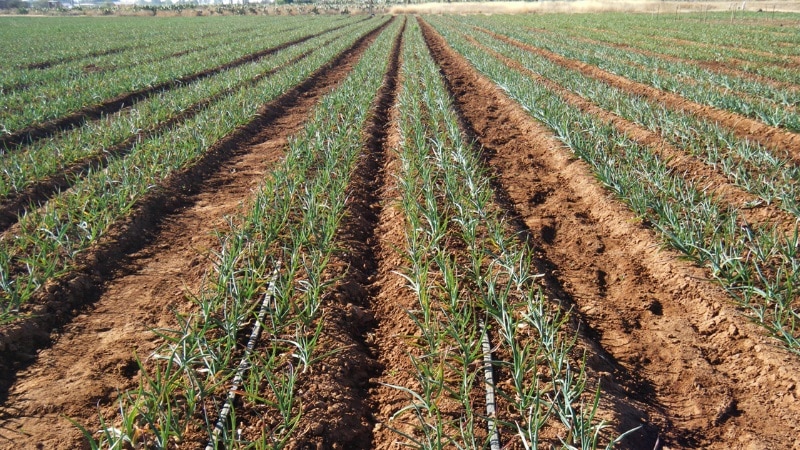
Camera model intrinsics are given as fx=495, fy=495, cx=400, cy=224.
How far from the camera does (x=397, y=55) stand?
18.0 metres

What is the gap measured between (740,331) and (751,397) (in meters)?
0.54

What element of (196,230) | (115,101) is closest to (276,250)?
(196,230)

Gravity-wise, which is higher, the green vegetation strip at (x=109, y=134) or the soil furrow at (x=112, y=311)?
the green vegetation strip at (x=109, y=134)

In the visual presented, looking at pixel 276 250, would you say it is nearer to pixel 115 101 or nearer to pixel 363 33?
pixel 115 101

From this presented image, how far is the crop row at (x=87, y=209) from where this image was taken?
11.6 ft

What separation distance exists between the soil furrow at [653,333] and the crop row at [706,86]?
4.07 metres

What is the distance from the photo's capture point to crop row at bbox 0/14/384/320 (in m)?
3.53

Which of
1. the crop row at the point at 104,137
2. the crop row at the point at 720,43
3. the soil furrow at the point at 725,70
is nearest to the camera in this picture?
the crop row at the point at 104,137

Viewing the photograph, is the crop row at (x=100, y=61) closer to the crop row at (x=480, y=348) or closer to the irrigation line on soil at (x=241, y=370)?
the irrigation line on soil at (x=241, y=370)

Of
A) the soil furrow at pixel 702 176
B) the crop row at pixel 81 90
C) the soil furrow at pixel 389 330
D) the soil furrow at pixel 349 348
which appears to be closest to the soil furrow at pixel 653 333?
the soil furrow at pixel 702 176

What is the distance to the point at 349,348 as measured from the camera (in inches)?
119

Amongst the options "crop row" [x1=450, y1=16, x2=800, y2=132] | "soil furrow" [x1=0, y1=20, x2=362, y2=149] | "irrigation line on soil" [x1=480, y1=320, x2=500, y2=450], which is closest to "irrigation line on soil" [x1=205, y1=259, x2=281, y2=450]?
"irrigation line on soil" [x1=480, y1=320, x2=500, y2=450]

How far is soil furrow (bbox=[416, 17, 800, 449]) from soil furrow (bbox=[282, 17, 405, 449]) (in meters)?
1.31

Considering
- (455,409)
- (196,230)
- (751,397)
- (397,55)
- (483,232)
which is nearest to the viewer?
(455,409)
